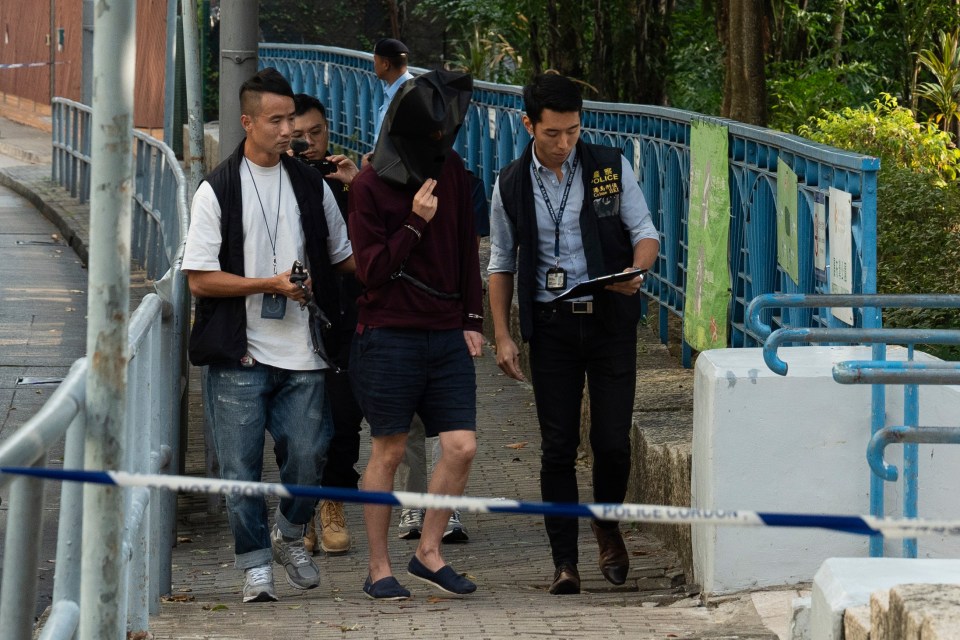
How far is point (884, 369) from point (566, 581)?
1.99 meters

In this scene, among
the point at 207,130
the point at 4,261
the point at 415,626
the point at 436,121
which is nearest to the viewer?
the point at 415,626

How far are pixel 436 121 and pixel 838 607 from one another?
7.85 feet

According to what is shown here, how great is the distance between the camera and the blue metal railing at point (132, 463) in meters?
2.65

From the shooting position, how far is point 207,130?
64.1ft

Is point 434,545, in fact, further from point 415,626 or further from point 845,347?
point 845,347

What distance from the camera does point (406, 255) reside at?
5211mm

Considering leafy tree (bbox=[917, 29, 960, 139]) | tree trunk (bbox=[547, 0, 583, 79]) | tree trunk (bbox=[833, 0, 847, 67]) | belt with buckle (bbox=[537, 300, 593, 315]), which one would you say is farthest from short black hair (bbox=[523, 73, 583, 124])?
leafy tree (bbox=[917, 29, 960, 139])

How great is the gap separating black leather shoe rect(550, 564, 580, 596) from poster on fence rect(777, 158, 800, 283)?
145 centimetres

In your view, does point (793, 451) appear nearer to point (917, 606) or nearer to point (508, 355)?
point (508, 355)

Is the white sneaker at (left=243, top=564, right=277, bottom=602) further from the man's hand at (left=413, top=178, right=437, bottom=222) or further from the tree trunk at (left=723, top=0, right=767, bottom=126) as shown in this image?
the tree trunk at (left=723, top=0, right=767, bottom=126)

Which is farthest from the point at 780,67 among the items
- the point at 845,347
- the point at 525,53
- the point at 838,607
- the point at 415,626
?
the point at 838,607

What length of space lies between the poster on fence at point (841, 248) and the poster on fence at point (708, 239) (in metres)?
1.59

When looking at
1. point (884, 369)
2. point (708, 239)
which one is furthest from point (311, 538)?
point (884, 369)

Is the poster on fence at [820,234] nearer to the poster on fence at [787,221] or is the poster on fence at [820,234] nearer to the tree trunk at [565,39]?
the poster on fence at [787,221]
